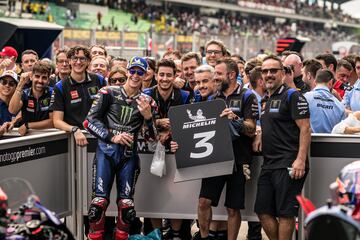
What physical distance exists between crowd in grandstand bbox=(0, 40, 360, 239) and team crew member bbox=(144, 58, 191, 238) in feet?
0.03

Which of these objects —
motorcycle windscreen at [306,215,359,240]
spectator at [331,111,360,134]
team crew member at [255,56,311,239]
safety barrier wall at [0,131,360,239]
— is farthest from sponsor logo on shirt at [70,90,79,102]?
motorcycle windscreen at [306,215,359,240]

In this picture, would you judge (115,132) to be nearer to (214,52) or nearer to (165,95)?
(165,95)

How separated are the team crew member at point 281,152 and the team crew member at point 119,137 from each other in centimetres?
113

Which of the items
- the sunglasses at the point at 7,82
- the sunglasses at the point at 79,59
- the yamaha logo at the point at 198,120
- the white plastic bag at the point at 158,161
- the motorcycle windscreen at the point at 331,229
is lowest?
the white plastic bag at the point at 158,161

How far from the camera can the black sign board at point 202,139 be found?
7.23 m

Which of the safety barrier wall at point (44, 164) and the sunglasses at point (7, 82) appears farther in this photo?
the sunglasses at point (7, 82)

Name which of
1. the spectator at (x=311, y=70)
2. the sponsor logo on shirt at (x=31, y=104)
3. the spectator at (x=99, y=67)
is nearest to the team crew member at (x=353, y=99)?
the spectator at (x=311, y=70)

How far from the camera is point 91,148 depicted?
25.6ft

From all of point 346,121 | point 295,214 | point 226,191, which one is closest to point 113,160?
point 226,191

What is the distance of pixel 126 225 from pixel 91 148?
43.2 inches

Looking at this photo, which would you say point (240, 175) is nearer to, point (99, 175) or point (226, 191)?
point (226, 191)

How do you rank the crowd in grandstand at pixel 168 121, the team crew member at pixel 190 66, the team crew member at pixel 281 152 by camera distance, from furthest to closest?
the team crew member at pixel 190 66
the crowd in grandstand at pixel 168 121
the team crew member at pixel 281 152

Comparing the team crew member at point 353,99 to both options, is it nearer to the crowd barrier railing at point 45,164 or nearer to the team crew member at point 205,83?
the team crew member at point 205,83

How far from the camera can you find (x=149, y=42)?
22203mm
